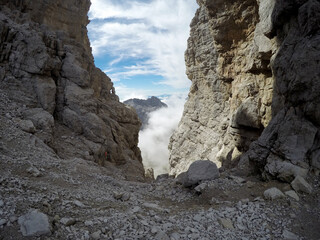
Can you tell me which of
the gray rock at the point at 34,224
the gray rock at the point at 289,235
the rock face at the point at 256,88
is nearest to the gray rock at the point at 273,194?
the rock face at the point at 256,88

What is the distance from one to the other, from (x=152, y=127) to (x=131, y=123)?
124 meters

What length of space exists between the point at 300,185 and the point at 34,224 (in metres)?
9.76

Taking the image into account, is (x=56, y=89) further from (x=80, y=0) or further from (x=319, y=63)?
(x=319, y=63)

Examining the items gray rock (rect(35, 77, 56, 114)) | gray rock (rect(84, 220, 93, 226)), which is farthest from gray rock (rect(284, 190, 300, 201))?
gray rock (rect(35, 77, 56, 114))

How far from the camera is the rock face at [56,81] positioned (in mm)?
17812

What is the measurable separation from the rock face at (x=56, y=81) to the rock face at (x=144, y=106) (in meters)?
132

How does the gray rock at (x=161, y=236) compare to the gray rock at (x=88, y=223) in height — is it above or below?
below

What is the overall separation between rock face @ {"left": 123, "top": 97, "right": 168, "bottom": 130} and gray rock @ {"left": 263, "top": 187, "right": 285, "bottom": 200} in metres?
150

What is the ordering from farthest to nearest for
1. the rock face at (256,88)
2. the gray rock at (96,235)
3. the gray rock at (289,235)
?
the rock face at (256,88), the gray rock at (289,235), the gray rock at (96,235)

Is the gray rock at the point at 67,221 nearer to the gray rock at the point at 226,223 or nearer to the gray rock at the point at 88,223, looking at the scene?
the gray rock at the point at 88,223

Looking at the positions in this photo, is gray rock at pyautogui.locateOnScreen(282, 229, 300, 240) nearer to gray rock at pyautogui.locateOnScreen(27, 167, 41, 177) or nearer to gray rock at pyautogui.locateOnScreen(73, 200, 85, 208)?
gray rock at pyautogui.locateOnScreen(73, 200, 85, 208)

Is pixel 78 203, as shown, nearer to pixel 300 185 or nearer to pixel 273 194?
pixel 273 194

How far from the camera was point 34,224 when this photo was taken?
17.9 ft

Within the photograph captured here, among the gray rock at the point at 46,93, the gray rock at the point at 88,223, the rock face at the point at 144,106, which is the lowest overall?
the gray rock at the point at 88,223
